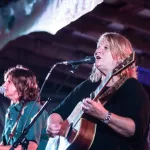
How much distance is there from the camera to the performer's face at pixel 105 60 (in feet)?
9.17

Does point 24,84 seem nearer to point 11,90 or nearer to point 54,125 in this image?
point 11,90

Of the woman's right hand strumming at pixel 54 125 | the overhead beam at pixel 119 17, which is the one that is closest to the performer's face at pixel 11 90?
the woman's right hand strumming at pixel 54 125

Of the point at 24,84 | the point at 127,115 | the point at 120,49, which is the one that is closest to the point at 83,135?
the point at 127,115

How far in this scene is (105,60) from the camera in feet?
9.22

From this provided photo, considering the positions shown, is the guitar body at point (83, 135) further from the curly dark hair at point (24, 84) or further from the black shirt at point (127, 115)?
the curly dark hair at point (24, 84)

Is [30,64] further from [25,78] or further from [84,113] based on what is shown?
[84,113]

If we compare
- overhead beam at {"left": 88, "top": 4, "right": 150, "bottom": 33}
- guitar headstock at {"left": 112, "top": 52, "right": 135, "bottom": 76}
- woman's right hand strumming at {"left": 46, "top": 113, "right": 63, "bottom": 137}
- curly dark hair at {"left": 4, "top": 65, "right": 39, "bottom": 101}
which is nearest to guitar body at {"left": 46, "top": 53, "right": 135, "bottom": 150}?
guitar headstock at {"left": 112, "top": 52, "right": 135, "bottom": 76}

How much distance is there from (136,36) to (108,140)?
336 cm

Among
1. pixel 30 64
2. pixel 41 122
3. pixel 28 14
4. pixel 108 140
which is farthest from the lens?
pixel 30 64

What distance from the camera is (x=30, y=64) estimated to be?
7.04 m

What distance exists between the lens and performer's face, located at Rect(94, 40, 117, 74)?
9.17 feet

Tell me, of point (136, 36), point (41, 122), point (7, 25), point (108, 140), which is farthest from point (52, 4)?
point (136, 36)

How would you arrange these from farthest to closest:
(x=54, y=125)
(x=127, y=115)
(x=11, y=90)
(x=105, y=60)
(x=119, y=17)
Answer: (x=119, y=17) → (x=11, y=90) → (x=54, y=125) → (x=105, y=60) → (x=127, y=115)

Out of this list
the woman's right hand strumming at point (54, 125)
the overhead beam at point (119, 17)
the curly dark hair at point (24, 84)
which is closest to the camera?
the woman's right hand strumming at point (54, 125)
